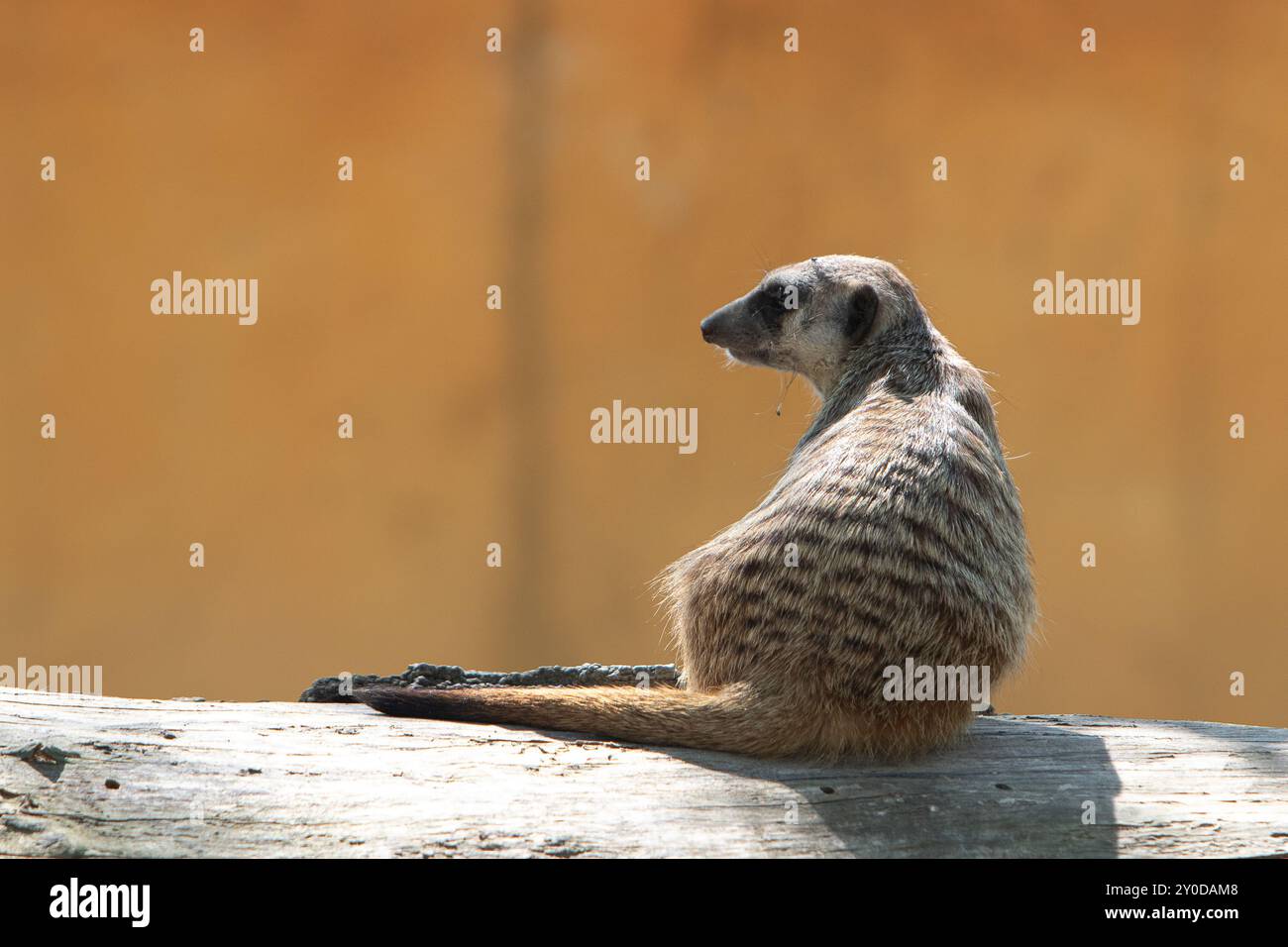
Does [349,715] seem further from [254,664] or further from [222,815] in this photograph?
[254,664]

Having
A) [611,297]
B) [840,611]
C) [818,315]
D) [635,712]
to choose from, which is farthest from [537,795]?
[611,297]

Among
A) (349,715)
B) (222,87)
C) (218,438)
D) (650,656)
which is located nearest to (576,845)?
(349,715)

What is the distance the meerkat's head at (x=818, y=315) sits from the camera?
3689mm

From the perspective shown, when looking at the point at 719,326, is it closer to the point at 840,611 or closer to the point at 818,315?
the point at 818,315

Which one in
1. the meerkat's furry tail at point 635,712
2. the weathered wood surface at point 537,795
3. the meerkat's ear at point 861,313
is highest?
the meerkat's ear at point 861,313

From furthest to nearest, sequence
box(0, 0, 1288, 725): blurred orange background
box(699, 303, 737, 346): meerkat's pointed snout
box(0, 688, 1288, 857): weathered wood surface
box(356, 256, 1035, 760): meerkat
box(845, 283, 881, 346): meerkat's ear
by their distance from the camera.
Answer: box(0, 0, 1288, 725): blurred orange background, box(699, 303, 737, 346): meerkat's pointed snout, box(845, 283, 881, 346): meerkat's ear, box(356, 256, 1035, 760): meerkat, box(0, 688, 1288, 857): weathered wood surface

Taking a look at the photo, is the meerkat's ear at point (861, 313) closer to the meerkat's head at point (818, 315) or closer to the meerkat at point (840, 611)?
the meerkat's head at point (818, 315)

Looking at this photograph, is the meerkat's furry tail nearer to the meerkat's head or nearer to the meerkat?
the meerkat

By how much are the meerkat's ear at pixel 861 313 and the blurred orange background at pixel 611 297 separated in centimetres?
220

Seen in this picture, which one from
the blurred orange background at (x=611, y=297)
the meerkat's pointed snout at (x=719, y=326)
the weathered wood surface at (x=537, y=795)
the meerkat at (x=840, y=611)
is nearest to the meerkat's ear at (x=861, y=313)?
the meerkat's pointed snout at (x=719, y=326)

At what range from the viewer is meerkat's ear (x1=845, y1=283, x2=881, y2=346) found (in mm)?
3670

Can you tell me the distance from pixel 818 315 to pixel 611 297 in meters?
2.30

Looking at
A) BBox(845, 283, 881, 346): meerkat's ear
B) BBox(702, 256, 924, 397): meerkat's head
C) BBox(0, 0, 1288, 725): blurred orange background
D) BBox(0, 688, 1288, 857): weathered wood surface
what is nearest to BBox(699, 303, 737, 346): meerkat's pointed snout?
BBox(702, 256, 924, 397): meerkat's head

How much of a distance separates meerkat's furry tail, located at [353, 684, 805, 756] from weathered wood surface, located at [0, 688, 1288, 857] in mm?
47
